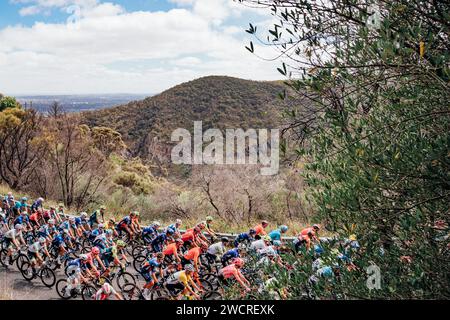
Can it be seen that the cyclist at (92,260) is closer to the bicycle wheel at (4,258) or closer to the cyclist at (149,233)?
the cyclist at (149,233)

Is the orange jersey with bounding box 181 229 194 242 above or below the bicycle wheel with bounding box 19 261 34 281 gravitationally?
above

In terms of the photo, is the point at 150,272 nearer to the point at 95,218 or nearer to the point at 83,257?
the point at 83,257

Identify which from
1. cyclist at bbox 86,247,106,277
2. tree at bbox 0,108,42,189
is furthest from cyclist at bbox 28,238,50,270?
tree at bbox 0,108,42,189

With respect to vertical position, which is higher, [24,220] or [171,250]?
[24,220]

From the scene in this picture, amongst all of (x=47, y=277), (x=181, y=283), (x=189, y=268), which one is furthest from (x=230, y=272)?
(x=47, y=277)

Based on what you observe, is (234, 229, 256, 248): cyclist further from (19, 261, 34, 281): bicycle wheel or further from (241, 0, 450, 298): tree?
(241, 0, 450, 298): tree
